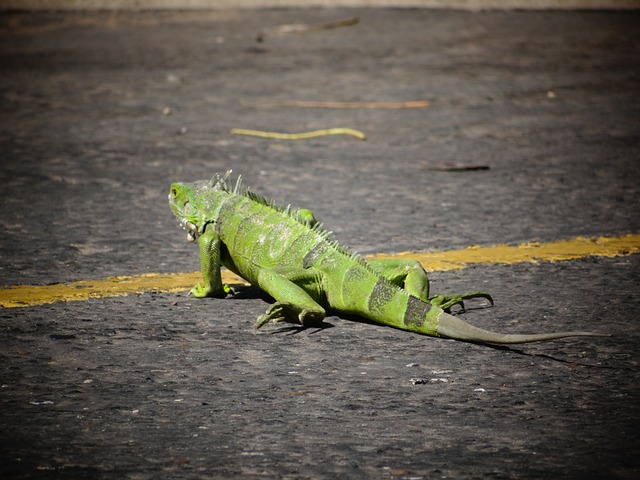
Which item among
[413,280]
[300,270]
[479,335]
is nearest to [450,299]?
[413,280]

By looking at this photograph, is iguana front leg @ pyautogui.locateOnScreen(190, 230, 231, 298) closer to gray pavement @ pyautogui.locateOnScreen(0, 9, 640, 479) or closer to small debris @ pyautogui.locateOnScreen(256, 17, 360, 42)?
gray pavement @ pyautogui.locateOnScreen(0, 9, 640, 479)

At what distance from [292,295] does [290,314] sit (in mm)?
85

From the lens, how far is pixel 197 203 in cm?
501

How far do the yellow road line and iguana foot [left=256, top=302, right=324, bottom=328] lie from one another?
66cm

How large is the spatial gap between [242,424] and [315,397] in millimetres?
333

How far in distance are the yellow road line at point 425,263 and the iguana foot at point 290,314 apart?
0.66m

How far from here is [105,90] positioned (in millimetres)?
9430

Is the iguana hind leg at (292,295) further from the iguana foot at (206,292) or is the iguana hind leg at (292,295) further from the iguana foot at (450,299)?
Answer: the iguana foot at (450,299)

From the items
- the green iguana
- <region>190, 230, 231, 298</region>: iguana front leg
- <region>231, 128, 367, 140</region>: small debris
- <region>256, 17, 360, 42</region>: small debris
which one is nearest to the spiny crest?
the green iguana

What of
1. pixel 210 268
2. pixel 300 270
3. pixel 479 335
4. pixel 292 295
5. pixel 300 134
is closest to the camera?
pixel 479 335

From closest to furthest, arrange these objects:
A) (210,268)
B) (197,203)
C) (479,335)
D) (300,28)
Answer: (479,335), (210,268), (197,203), (300,28)

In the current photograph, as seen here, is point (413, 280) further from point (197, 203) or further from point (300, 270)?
point (197, 203)

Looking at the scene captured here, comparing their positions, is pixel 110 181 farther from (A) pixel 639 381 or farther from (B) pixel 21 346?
(A) pixel 639 381

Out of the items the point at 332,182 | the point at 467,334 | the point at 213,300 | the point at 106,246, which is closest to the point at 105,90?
the point at 332,182
